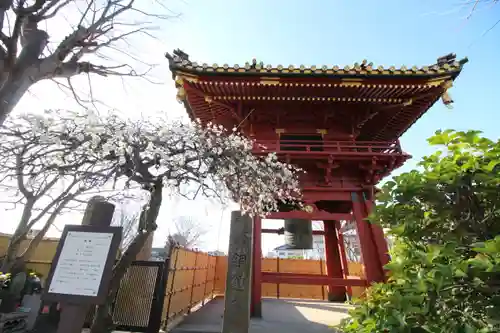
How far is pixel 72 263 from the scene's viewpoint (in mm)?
2387

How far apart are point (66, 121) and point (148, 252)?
184 inches

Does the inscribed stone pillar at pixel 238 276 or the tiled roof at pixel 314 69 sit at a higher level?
the tiled roof at pixel 314 69

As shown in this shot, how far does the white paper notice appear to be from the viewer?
229 cm

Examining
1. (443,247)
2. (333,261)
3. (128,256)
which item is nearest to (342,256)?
(333,261)

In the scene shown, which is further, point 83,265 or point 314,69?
point 314,69

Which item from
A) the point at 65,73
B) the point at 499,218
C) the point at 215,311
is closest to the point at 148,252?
the point at 215,311

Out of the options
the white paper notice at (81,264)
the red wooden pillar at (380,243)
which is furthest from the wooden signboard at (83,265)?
the red wooden pillar at (380,243)

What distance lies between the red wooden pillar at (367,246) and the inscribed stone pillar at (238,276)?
127 inches

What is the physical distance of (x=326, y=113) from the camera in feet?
24.1

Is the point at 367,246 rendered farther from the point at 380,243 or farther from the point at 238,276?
the point at 238,276

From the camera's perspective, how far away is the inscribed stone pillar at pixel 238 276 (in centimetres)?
431

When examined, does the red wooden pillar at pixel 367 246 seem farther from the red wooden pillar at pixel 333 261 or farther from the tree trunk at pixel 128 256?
the tree trunk at pixel 128 256

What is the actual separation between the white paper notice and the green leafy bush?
2206 mm

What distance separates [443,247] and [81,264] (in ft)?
9.60
